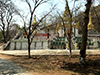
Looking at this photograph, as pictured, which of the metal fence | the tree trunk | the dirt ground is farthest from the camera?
the metal fence

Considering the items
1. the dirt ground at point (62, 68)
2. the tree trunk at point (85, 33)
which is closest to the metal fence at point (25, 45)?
the dirt ground at point (62, 68)

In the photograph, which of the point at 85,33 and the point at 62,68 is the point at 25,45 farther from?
the point at 85,33

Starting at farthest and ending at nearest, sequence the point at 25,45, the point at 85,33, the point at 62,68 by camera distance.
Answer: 1. the point at 25,45
2. the point at 62,68
3. the point at 85,33

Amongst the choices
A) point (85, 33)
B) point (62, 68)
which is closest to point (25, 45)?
point (62, 68)

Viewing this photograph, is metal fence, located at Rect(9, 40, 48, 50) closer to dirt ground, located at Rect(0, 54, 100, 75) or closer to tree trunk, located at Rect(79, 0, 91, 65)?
dirt ground, located at Rect(0, 54, 100, 75)

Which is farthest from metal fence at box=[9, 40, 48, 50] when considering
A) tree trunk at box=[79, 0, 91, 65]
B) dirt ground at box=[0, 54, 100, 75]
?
tree trunk at box=[79, 0, 91, 65]

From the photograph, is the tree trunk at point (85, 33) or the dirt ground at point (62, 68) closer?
the dirt ground at point (62, 68)

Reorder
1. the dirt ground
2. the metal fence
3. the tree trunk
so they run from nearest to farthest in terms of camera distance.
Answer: the dirt ground, the tree trunk, the metal fence

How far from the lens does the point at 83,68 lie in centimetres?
636

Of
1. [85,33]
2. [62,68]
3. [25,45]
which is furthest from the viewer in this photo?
[25,45]

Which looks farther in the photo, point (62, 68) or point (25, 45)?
point (25, 45)

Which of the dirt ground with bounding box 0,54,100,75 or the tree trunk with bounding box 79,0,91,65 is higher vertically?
the tree trunk with bounding box 79,0,91,65

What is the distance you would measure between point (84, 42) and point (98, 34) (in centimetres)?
2499

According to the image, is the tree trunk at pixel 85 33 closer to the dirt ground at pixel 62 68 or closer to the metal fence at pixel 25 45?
the dirt ground at pixel 62 68
